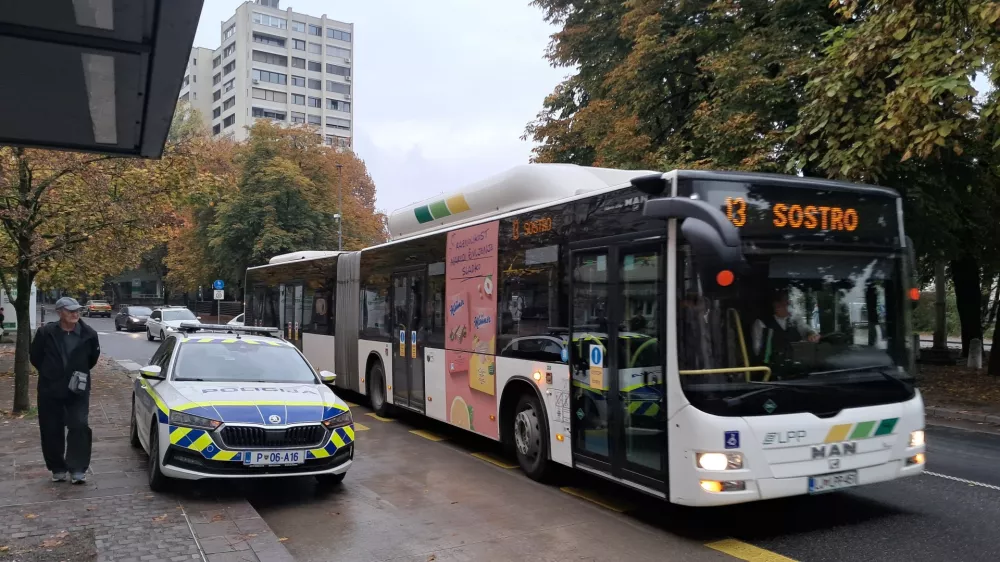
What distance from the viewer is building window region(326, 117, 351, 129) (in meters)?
103

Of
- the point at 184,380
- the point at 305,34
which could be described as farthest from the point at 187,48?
the point at 305,34

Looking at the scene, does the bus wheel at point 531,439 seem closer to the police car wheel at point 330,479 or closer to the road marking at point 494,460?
the road marking at point 494,460

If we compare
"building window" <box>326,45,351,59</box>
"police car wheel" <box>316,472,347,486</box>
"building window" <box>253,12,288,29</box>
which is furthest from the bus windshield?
"building window" <box>326,45,351,59</box>

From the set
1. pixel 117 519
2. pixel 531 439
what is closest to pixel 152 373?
pixel 117 519

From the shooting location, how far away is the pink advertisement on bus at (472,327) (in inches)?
355

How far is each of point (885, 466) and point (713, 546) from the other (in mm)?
1615

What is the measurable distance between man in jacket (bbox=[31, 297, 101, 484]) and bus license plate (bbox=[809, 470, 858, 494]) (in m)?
6.31

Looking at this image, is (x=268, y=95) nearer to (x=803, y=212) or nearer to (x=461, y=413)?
(x=461, y=413)

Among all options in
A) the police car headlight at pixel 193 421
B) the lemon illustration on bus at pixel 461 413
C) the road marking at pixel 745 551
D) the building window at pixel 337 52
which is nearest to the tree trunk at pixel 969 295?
the lemon illustration on bus at pixel 461 413

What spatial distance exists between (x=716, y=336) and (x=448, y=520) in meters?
2.83

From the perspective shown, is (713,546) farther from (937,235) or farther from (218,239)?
(218,239)

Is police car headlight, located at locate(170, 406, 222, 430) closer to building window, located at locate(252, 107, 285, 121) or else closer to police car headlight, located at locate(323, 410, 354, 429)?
police car headlight, located at locate(323, 410, 354, 429)

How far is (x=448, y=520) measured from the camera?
669 centimetres

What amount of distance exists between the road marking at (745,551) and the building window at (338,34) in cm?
10724
